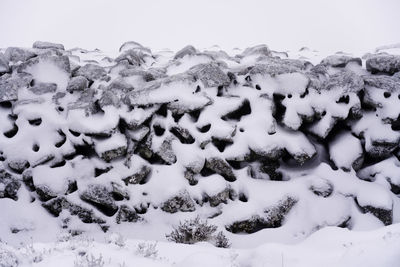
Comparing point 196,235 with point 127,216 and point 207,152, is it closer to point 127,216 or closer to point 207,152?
point 127,216

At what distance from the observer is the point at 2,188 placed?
7.51m

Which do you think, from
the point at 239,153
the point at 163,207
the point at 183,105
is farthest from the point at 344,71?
the point at 163,207

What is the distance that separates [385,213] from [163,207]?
4.59 meters

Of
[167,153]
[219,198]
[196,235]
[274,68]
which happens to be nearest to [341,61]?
[274,68]

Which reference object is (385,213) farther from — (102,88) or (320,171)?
(102,88)

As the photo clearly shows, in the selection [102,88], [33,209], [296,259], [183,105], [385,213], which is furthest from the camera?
[102,88]

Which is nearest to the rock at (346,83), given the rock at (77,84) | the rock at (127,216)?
A: the rock at (127,216)

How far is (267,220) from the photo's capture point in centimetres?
696

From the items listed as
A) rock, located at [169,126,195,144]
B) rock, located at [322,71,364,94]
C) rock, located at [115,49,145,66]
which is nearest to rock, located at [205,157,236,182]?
rock, located at [169,126,195,144]

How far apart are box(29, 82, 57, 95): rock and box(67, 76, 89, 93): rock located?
43 cm

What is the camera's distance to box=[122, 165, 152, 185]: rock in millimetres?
7430

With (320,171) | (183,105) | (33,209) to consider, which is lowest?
(33,209)

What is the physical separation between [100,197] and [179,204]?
175 cm

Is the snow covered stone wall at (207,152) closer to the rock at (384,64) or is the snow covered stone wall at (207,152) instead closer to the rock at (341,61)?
the rock at (384,64)
